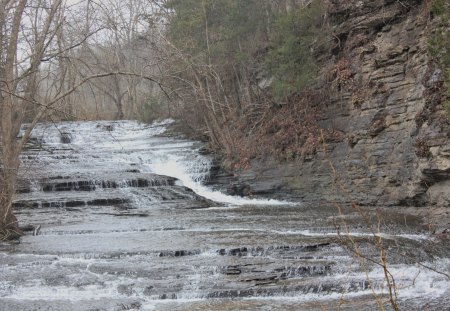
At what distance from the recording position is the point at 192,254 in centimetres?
913

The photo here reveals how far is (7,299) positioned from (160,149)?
A: 15614mm

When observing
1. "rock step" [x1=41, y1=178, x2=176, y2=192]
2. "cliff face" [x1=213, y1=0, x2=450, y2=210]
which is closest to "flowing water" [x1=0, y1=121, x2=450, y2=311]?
"rock step" [x1=41, y1=178, x2=176, y2=192]

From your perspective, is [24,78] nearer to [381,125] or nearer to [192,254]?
[192,254]

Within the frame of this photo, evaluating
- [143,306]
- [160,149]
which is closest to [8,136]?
[143,306]

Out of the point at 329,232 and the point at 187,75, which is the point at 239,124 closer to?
the point at 187,75

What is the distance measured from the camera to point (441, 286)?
708cm

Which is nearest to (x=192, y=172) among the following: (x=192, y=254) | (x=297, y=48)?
(x=297, y=48)

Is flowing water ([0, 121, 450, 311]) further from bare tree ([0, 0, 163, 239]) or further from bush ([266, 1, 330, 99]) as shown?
bush ([266, 1, 330, 99])

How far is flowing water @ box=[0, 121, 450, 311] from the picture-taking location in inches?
274

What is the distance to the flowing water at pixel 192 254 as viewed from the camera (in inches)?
274

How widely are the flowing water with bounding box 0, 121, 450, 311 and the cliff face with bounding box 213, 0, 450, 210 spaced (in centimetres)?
95

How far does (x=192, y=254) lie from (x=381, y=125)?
7.40 meters

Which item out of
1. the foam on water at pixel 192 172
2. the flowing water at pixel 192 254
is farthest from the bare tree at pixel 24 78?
the foam on water at pixel 192 172

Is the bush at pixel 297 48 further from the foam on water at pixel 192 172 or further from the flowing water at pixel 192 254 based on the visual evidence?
the flowing water at pixel 192 254
